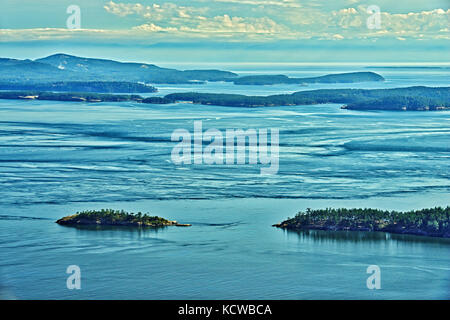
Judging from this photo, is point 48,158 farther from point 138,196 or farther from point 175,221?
point 175,221

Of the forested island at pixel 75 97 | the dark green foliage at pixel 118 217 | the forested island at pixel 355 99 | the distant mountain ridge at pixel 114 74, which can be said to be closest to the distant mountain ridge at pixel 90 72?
the distant mountain ridge at pixel 114 74

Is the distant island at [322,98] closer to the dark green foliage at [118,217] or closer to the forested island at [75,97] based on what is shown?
the forested island at [75,97]

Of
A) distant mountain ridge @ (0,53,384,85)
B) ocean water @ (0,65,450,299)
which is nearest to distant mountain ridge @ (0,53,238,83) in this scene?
distant mountain ridge @ (0,53,384,85)

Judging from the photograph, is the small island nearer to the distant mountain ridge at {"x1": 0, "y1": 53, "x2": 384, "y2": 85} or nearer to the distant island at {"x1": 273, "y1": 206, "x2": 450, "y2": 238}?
the distant island at {"x1": 273, "y1": 206, "x2": 450, "y2": 238}

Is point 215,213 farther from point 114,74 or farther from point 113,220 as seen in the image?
point 114,74

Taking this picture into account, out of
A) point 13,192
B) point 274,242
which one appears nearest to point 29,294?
point 274,242
